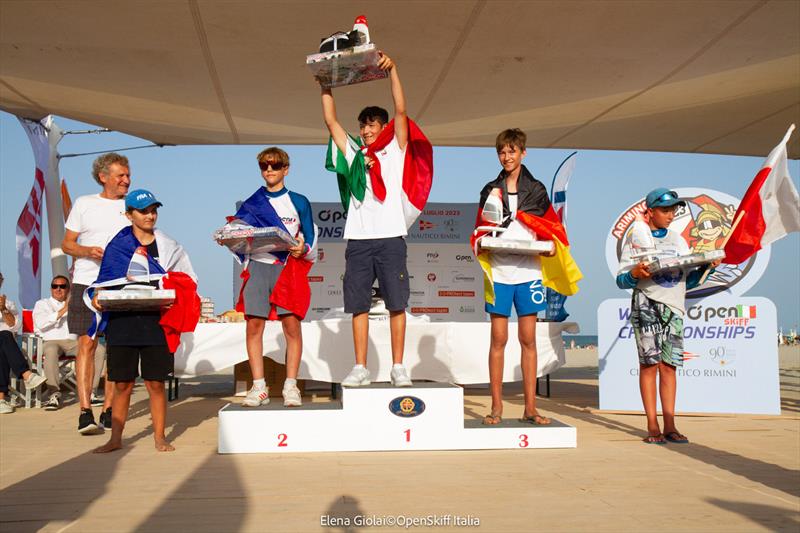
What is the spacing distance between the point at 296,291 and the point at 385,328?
7.70ft

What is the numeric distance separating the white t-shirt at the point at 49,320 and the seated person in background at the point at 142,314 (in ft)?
10.4

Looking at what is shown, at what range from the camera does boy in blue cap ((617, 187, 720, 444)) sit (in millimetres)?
4316

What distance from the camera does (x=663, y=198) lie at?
434 cm

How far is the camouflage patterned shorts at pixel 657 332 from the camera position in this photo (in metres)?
4.32

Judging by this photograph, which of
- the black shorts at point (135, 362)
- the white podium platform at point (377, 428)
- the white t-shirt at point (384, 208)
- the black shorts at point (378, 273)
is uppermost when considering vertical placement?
the white t-shirt at point (384, 208)

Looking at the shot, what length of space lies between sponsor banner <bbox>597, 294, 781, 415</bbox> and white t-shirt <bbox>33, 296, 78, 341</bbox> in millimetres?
5021

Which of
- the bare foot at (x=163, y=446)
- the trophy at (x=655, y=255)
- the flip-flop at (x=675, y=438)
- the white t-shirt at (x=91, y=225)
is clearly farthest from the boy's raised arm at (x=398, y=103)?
the flip-flop at (x=675, y=438)

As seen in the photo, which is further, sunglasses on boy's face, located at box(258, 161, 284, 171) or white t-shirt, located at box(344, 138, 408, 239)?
sunglasses on boy's face, located at box(258, 161, 284, 171)

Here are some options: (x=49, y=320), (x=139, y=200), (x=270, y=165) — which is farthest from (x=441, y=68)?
(x=49, y=320)

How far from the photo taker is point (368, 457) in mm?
3750

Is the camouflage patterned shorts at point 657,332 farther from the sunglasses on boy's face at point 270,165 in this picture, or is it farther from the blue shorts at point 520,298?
the sunglasses on boy's face at point 270,165

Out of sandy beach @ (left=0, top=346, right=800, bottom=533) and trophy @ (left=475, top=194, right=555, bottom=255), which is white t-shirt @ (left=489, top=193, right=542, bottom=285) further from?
sandy beach @ (left=0, top=346, right=800, bottom=533)

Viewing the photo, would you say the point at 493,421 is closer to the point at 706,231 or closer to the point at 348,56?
the point at 348,56

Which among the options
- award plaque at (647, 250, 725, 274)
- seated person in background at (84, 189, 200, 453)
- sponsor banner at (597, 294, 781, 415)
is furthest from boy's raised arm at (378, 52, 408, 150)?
sponsor banner at (597, 294, 781, 415)
